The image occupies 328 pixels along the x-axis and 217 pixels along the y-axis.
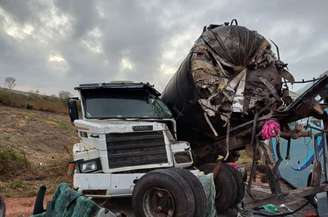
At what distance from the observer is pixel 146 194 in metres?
6.12

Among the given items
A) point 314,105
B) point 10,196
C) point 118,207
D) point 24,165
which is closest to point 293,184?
point 314,105

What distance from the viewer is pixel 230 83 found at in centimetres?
782

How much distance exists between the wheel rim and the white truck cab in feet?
2.37

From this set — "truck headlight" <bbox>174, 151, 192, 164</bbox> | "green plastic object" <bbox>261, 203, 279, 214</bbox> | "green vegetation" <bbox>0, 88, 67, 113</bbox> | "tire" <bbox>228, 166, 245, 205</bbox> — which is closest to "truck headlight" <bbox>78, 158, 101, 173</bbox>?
"truck headlight" <bbox>174, 151, 192, 164</bbox>

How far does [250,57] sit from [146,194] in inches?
146

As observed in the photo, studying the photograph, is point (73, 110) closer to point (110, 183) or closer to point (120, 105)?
point (120, 105)

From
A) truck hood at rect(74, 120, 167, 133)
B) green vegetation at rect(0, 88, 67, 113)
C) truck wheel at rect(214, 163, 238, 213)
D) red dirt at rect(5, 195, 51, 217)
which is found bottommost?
red dirt at rect(5, 195, 51, 217)

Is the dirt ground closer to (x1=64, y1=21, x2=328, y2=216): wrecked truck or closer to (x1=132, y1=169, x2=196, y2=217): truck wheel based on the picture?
(x1=64, y1=21, x2=328, y2=216): wrecked truck

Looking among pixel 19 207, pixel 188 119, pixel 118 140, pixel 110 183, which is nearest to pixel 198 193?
pixel 110 183

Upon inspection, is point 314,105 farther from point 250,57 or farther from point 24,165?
point 24,165

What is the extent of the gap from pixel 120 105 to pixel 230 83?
2379 mm

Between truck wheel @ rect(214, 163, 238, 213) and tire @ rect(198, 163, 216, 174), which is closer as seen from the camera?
truck wheel @ rect(214, 163, 238, 213)

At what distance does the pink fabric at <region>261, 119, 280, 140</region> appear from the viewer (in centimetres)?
715

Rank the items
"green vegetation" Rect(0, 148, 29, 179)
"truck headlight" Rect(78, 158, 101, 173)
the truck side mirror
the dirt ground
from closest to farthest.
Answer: "truck headlight" Rect(78, 158, 101, 173), the truck side mirror, the dirt ground, "green vegetation" Rect(0, 148, 29, 179)
